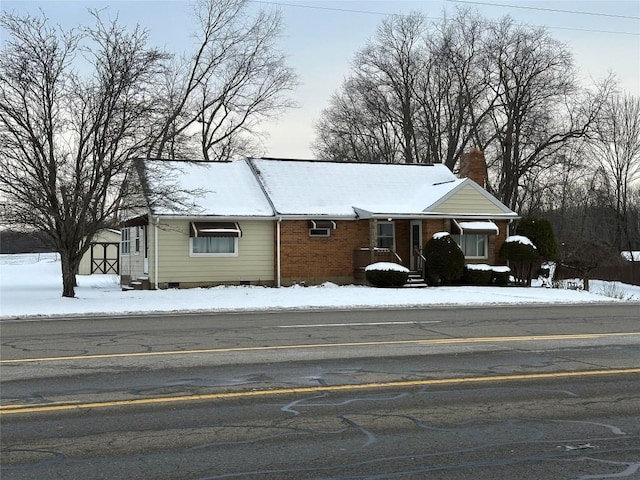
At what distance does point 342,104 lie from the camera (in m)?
53.1

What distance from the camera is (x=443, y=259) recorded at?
2786 centimetres

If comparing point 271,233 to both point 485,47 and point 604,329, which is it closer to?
point 604,329

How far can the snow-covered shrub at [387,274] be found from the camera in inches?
1049

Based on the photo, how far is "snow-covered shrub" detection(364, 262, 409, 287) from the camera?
26656 millimetres

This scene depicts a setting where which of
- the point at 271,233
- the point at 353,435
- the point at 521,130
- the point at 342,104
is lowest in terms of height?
the point at 353,435

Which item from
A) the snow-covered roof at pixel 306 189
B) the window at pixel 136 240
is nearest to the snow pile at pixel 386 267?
the snow-covered roof at pixel 306 189

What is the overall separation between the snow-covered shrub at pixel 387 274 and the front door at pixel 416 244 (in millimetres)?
2583

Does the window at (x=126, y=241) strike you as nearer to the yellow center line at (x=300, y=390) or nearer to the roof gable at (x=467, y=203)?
the roof gable at (x=467, y=203)

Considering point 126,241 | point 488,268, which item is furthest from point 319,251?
point 126,241

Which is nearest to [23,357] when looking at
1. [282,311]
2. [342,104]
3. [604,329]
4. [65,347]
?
[65,347]

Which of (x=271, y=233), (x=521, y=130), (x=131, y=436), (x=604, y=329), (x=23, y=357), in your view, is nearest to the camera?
(x=131, y=436)

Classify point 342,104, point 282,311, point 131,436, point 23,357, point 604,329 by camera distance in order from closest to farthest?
point 131,436 → point 23,357 → point 604,329 → point 282,311 → point 342,104

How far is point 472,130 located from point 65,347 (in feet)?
127

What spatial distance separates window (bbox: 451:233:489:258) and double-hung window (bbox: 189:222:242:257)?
379 inches
